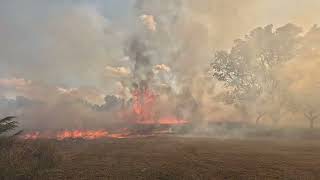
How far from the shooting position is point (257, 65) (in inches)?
4090

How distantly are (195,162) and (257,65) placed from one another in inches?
2228

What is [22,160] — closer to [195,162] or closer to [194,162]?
[194,162]

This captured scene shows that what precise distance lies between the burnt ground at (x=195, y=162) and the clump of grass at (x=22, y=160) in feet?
4.38

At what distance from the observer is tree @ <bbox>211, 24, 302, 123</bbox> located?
100750 mm

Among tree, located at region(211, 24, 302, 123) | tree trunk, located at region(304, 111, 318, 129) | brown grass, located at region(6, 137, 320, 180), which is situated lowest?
brown grass, located at region(6, 137, 320, 180)

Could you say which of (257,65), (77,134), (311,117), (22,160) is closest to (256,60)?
(257,65)

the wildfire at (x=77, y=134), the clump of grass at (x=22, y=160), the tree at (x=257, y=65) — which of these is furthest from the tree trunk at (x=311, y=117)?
the clump of grass at (x=22, y=160)

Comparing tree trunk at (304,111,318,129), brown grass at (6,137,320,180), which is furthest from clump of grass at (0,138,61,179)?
tree trunk at (304,111,318,129)

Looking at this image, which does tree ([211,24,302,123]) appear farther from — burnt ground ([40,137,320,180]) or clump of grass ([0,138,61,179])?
clump of grass ([0,138,61,179])

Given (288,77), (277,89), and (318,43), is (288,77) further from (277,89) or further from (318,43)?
(318,43)

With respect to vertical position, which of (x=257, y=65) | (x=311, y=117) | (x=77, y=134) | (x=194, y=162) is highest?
(x=257, y=65)

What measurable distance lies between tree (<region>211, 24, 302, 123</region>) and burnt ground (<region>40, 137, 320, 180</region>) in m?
24.0

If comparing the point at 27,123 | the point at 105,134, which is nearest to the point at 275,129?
the point at 105,134

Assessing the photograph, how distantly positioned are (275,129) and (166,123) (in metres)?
35.0
